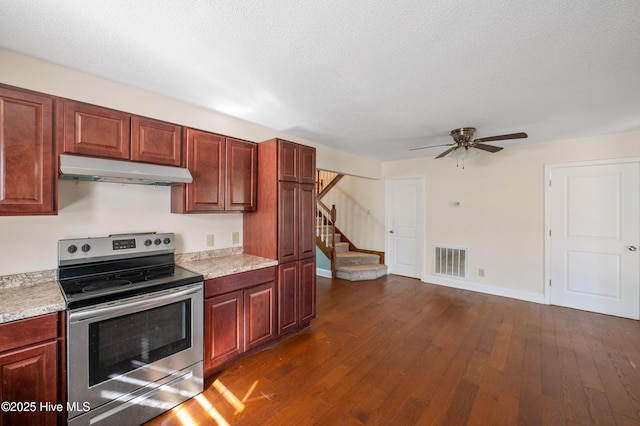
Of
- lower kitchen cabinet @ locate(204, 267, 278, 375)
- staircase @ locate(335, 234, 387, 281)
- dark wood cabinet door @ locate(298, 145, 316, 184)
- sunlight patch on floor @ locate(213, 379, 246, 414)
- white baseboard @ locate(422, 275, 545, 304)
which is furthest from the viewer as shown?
staircase @ locate(335, 234, 387, 281)

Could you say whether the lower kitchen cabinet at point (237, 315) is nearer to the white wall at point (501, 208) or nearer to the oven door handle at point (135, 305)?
the oven door handle at point (135, 305)

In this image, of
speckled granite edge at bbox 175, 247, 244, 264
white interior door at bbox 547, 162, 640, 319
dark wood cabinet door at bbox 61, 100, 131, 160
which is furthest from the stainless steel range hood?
white interior door at bbox 547, 162, 640, 319

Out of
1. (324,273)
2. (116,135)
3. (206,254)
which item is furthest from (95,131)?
(324,273)

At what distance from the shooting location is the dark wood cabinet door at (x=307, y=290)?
3.05 m

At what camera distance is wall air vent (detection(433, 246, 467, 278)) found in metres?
4.75

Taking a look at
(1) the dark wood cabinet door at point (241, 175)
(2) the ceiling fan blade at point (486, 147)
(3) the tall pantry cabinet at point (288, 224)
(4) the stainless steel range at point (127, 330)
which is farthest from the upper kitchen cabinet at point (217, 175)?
(2) the ceiling fan blade at point (486, 147)

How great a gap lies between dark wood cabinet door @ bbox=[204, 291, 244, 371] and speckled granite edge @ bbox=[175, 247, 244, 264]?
2.19 feet

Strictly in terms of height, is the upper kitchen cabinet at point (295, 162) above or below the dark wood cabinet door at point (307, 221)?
above

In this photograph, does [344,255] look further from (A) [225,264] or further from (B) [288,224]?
(A) [225,264]

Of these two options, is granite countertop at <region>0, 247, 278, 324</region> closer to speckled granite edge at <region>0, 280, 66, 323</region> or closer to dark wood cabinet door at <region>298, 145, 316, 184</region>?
speckled granite edge at <region>0, 280, 66, 323</region>

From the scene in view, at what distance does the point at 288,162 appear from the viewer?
2.88m

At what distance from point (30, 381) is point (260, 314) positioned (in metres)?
1.55

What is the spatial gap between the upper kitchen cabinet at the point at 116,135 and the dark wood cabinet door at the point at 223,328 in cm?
132

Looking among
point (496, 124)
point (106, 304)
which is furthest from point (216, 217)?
point (496, 124)
